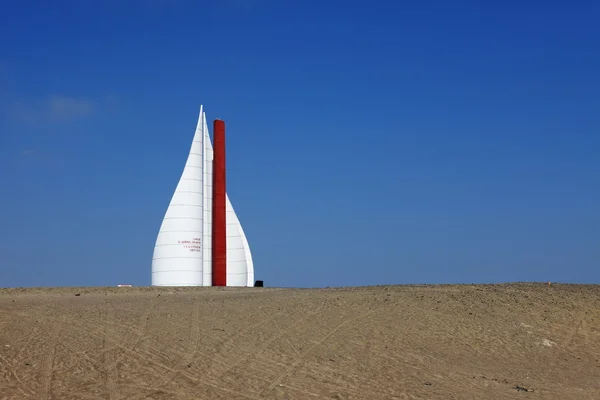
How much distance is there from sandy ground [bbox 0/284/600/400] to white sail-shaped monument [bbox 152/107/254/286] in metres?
8.33

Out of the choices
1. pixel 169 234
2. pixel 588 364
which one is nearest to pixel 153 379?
pixel 588 364

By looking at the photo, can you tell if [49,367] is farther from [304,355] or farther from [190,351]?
[304,355]

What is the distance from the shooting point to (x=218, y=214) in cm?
4059

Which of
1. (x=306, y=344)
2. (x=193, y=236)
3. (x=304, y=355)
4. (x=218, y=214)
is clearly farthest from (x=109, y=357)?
(x=218, y=214)

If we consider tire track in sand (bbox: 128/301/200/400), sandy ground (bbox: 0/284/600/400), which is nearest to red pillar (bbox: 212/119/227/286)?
sandy ground (bbox: 0/284/600/400)

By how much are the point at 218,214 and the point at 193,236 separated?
6.42 feet

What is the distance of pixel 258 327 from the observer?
2222 centimetres

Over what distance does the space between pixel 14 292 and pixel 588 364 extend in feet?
77.0

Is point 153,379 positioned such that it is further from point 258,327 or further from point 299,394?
point 258,327

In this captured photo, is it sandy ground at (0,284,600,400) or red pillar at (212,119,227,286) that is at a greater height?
red pillar at (212,119,227,286)

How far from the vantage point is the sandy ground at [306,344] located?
15.7 metres

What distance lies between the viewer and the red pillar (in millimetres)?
40594

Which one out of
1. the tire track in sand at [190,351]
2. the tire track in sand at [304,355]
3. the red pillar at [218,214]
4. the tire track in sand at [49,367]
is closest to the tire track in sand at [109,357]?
the tire track in sand at [190,351]

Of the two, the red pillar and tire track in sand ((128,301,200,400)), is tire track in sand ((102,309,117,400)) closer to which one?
tire track in sand ((128,301,200,400))
